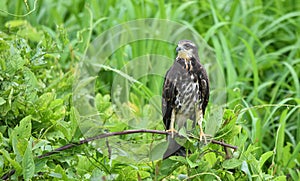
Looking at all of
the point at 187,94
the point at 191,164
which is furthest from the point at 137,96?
the point at 191,164

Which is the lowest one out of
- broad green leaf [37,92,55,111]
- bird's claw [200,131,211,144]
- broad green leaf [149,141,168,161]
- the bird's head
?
broad green leaf [149,141,168,161]

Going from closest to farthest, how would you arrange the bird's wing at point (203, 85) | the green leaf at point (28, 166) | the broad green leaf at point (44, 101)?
the green leaf at point (28, 166) → the bird's wing at point (203, 85) → the broad green leaf at point (44, 101)

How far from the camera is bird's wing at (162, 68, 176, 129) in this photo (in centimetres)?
202

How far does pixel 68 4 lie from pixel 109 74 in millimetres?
933

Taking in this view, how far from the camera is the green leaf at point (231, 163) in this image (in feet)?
6.84

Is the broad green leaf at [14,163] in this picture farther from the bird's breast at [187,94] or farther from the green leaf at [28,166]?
the bird's breast at [187,94]

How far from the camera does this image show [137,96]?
3408 millimetres

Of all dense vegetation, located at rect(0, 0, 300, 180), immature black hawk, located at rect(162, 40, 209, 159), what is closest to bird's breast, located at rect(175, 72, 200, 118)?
immature black hawk, located at rect(162, 40, 209, 159)

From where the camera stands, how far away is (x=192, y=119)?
2145 millimetres

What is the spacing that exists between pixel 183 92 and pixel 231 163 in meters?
0.27

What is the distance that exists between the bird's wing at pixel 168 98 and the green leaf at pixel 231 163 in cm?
22

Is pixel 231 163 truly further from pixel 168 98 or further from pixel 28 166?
pixel 28 166

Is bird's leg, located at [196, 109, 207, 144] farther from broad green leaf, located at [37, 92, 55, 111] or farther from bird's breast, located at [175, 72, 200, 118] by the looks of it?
broad green leaf, located at [37, 92, 55, 111]

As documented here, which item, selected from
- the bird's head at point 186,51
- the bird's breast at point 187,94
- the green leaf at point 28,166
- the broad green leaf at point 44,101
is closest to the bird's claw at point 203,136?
the bird's breast at point 187,94
